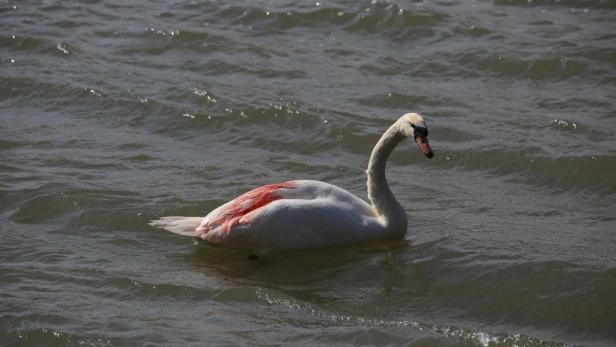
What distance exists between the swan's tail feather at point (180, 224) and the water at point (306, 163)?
15 cm

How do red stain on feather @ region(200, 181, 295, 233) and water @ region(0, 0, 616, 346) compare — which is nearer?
water @ region(0, 0, 616, 346)

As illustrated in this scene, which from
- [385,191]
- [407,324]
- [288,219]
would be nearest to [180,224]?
[288,219]

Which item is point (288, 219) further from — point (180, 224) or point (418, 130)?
point (418, 130)

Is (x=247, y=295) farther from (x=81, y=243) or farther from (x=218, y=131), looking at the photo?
(x=218, y=131)

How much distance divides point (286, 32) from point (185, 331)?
6907 millimetres

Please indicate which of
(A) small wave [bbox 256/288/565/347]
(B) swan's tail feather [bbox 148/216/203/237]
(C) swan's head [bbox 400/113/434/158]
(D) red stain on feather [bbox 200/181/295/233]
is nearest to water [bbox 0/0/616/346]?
(A) small wave [bbox 256/288/565/347]

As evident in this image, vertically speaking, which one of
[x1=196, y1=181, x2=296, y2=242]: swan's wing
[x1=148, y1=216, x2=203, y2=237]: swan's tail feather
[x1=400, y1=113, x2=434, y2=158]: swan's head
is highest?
[x1=400, y1=113, x2=434, y2=158]: swan's head

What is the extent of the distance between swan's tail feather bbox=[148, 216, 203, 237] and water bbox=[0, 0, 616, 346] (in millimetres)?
154

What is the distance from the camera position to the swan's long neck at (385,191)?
7785mm

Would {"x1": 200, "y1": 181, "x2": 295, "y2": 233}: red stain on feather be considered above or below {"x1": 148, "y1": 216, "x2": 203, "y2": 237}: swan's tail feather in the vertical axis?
above

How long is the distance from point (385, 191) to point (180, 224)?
5.04 ft

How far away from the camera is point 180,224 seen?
782 centimetres

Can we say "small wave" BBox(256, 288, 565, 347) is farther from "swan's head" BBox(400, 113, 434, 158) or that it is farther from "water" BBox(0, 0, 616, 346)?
"swan's head" BBox(400, 113, 434, 158)

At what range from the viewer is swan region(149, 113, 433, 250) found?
7.55 m
